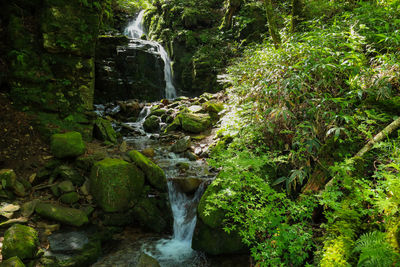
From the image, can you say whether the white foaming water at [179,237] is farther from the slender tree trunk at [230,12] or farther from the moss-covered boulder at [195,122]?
the slender tree trunk at [230,12]

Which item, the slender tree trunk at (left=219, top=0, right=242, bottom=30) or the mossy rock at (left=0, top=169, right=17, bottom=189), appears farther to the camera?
the slender tree trunk at (left=219, top=0, right=242, bottom=30)

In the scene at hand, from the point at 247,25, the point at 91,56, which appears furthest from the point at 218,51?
the point at 91,56

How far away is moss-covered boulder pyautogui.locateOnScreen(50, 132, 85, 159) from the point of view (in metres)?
4.87

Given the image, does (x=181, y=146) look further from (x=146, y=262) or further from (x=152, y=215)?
(x=146, y=262)

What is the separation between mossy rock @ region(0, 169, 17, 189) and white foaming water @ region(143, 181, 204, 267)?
2829mm

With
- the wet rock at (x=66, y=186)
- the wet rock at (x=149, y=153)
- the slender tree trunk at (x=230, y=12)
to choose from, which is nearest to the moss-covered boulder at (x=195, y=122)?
the wet rock at (x=149, y=153)

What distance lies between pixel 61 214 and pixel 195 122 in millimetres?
5595

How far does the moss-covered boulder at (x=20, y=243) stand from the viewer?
2926 millimetres

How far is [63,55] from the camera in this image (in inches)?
237

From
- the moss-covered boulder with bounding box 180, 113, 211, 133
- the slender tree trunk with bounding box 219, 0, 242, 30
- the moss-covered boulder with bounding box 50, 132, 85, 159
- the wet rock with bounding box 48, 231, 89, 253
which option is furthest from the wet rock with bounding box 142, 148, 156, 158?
the slender tree trunk with bounding box 219, 0, 242, 30

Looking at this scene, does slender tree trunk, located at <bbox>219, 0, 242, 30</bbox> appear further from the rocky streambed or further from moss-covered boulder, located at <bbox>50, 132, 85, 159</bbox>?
moss-covered boulder, located at <bbox>50, 132, 85, 159</bbox>

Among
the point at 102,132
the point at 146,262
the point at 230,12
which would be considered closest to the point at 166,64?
the point at 230,12

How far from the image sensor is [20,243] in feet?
9.97

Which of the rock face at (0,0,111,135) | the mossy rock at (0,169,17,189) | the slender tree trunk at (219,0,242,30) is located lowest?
the mossy rock at (0,169,17,189)
